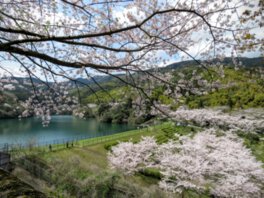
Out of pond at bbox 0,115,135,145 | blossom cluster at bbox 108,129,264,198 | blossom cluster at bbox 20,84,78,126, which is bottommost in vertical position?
pond at bbox 0,115,135,145

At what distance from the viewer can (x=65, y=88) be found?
5.63 meters

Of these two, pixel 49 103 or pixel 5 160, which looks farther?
pixel 5 160

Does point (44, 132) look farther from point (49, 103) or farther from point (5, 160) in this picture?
point (49, 103)

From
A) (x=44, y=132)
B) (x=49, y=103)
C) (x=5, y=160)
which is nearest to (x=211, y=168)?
(x=49, y=103)

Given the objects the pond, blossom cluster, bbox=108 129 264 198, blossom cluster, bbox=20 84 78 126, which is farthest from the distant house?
the pond

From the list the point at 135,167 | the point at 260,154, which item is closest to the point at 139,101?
the point at 135,167

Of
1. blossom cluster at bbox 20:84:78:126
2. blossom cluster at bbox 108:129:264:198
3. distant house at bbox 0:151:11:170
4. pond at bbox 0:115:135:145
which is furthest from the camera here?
pond at bbox 0:115:135:145

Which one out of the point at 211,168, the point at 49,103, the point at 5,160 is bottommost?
the point at 211,168

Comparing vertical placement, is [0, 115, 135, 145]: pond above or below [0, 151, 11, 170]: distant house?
below

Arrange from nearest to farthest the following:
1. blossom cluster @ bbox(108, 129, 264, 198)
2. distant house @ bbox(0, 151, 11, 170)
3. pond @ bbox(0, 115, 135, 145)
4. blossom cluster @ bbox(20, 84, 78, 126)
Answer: blossom cluster @ bbox(20, 84, 78, 126) → blossom cluster @ bbox(108, 129, 264, 198) → distant house @ bbox(0, 151, 11, 170) → pond @ bbox(0, 115, 135, 145)

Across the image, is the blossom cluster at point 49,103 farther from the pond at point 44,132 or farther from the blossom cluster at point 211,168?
the pond at point 44,132

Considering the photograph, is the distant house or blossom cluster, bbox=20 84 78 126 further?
the distant house

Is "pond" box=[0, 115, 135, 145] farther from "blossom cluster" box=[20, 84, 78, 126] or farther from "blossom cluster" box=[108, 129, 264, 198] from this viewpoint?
"blossom cluster" box=[20, 84, 78, 126]

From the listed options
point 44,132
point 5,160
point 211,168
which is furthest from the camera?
point 44,132
